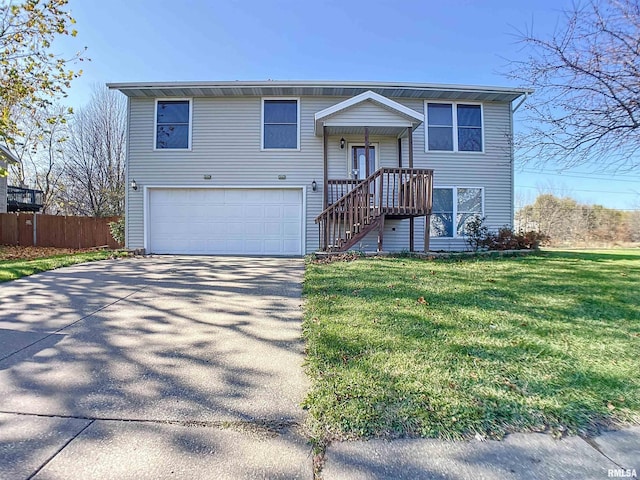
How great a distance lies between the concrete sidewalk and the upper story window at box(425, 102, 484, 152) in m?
9.48

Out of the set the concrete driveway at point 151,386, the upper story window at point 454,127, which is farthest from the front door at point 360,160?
the concrete driveway at point 151,386

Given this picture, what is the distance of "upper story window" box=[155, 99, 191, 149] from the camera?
9.98 meters

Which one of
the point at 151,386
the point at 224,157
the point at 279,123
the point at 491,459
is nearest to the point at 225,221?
the point at 224,157

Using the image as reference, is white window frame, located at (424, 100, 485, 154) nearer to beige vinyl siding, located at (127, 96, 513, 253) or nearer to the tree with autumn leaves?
beige vinyl siding, located at (127, 96, 513, 253)

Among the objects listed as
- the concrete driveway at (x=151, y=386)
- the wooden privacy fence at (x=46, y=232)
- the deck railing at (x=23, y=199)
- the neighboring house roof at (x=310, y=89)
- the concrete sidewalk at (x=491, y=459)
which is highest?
the neighboring house roof at (x=310, y=89)

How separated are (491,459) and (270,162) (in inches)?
363

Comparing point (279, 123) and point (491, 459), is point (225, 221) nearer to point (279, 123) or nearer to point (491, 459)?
point (279, 123)

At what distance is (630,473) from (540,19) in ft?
22.3

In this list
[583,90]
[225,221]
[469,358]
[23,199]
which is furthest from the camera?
[23,199]

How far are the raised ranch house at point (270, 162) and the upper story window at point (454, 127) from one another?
4cm

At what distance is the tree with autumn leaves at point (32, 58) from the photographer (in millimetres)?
7957

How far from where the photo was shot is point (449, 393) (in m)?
2.05

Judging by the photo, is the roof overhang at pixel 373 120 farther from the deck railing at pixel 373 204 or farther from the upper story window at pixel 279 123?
the deck railing at pixel 373 204

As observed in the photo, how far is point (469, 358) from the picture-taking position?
2.53 metres
